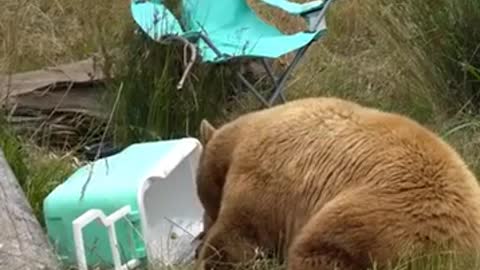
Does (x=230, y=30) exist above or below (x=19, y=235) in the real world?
below

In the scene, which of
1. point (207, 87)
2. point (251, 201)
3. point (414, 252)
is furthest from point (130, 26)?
point (414, 252)

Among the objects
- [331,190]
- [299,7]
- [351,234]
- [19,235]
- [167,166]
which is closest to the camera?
[351,234]

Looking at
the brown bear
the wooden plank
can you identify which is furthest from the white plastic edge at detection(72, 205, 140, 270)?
the brown bear

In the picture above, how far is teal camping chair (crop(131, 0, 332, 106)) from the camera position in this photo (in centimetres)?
686

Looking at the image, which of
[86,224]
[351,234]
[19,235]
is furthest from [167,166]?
[351,234]

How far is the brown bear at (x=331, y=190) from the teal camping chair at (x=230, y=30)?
5.44 ft

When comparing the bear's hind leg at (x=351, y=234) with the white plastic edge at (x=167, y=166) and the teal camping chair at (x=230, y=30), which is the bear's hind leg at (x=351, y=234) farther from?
the teal camping chair at (x=230, y=30)

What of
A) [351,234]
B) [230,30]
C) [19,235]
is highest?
[351,234]

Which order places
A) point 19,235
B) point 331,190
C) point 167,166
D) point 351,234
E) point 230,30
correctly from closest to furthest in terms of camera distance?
1. point 351,234
2. point 331,190
3. point 19,235
4. point 167,166
5. point 230,30

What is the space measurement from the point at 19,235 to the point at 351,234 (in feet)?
4.10

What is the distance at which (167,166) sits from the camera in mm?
5582

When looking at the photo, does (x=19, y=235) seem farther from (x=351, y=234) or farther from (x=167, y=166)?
(x=351, y=234)

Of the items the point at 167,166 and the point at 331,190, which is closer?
the point at 331,190

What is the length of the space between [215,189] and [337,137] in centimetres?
67
